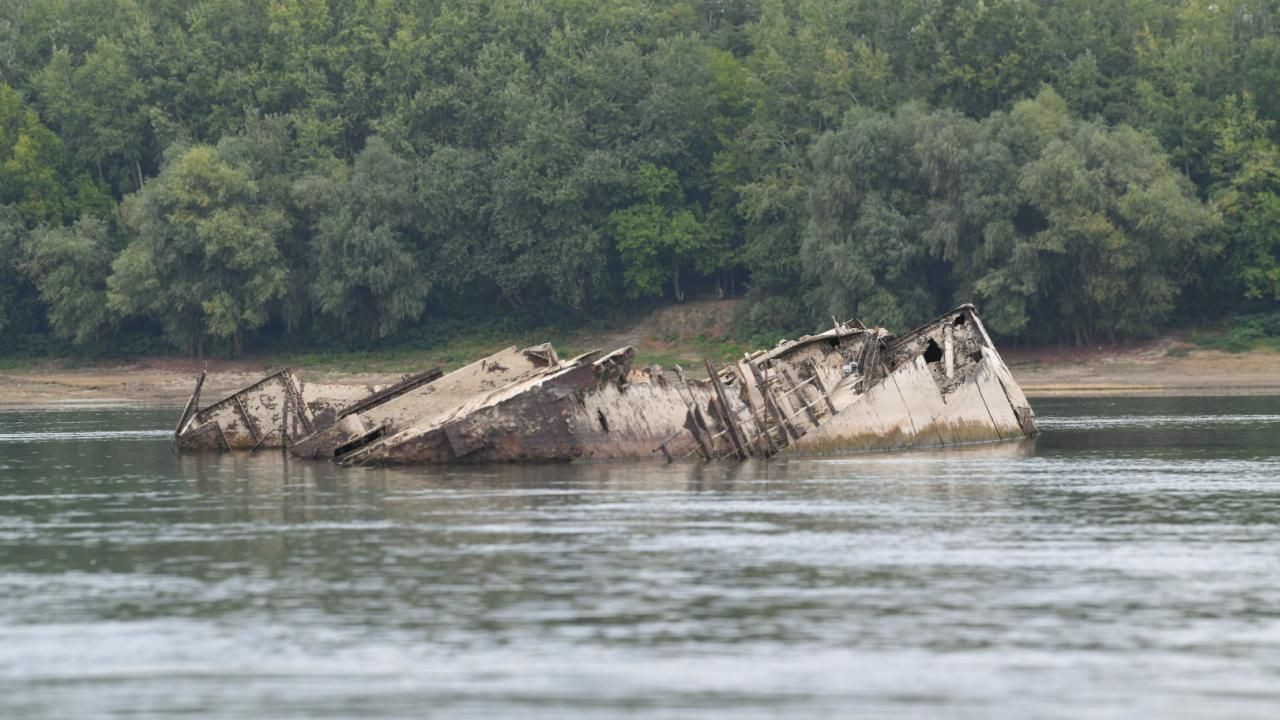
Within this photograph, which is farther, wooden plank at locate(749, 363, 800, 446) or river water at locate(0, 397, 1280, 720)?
wooden plank at locate(749, 363, 800, 446)

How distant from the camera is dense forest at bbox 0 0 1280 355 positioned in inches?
3413

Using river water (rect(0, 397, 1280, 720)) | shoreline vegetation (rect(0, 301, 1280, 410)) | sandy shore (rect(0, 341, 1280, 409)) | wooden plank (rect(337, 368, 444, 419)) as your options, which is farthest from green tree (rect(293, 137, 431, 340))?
river water (rect(0, 397, 1280, 720))

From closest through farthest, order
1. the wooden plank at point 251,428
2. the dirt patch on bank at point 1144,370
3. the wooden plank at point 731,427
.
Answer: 1. the wooden plank at point 731,427
2. the wooden plank at point 251,428
3. the dirt patch on bank at point 1144,370

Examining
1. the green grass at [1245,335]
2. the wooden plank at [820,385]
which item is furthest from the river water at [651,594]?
the green grass at [1245,335]

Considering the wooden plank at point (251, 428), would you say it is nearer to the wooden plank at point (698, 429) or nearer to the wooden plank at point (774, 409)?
the wooden plank at point (698, 429)

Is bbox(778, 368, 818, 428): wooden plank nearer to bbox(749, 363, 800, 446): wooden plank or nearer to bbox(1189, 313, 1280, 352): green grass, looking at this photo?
bbox(749, 363, 800, 446): wooden plank

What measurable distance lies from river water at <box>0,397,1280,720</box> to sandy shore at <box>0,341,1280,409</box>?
3927 centimetres

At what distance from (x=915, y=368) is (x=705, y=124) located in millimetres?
59044

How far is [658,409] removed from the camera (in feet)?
144

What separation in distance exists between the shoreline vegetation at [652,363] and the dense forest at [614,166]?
145 centimetres

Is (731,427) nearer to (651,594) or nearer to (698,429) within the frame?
(698,429)

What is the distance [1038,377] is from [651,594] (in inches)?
2452

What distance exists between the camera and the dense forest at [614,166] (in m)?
86.7

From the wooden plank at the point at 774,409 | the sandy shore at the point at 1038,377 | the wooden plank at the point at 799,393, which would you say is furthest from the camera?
the sandy shore at the point at 1038,377
